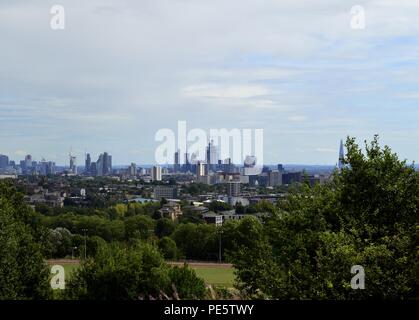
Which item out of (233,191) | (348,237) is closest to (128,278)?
(348,237)

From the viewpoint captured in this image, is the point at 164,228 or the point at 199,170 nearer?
the point at 199,170

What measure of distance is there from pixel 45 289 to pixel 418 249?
1575 cm

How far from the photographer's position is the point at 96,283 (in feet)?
93.2

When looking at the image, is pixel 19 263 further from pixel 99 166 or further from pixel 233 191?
pixel 233 191

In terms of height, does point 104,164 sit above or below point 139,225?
above

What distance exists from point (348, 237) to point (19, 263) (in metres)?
15.0

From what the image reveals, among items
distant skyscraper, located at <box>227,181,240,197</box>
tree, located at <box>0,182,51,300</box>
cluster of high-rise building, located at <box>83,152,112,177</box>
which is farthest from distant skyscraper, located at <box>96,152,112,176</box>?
tree, located at <box>0,182,51,300</box>

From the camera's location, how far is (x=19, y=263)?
2445 cm

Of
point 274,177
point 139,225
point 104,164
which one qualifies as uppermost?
point 104,164

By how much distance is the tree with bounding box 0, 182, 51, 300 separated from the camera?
22.0 metres

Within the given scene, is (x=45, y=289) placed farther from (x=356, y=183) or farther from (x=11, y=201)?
(x=356, y=183)

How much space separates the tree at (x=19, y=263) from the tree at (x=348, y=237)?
8666 millimetres

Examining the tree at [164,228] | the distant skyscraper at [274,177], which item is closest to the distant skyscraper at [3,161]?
the tree at [164,228]

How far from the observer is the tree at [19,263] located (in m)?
22.0
